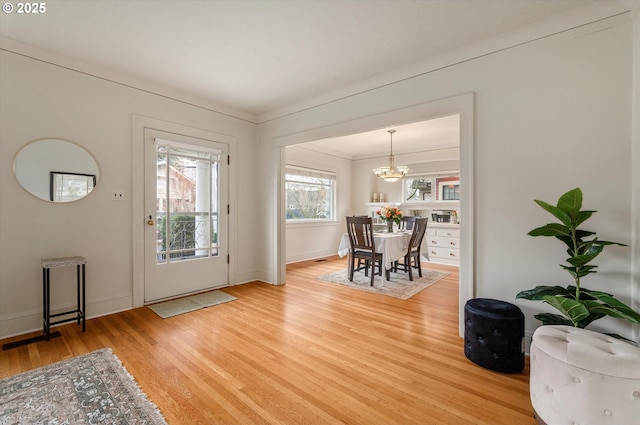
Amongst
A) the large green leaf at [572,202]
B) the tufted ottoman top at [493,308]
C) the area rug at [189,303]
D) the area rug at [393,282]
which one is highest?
the large green leaf at [572,202]

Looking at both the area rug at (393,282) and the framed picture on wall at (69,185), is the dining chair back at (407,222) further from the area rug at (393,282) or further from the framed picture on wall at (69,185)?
the framed picture on wall at (69,185)

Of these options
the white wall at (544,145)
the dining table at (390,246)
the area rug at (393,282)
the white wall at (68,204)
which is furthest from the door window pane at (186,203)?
the white wall at (544,145)

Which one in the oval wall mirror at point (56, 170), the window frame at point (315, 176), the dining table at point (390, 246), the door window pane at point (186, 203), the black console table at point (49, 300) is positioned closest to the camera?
the black console table at point (49, 300)

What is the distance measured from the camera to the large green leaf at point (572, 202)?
173cm

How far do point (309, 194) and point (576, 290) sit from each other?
522cm

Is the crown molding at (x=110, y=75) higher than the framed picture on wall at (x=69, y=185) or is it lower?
higher

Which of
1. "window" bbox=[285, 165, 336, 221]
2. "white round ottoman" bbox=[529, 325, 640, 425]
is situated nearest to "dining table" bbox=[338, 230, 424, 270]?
"window" bbox=[285, 165, 336, 221]

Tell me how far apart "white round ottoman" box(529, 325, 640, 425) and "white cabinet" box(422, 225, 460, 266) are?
4.57 metres

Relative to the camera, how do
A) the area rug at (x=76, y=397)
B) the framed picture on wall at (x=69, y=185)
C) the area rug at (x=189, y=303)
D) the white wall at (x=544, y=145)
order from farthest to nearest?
1. the area rug at (x=189, y=303)
2. the framed picture on wall at (x=69, y=185)
3. the white wall at (x=544, y=145)
4. the area rug at (x=76, y=397)

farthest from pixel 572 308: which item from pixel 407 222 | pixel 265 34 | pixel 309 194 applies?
pixel 309 194

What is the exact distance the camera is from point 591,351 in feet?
4.39

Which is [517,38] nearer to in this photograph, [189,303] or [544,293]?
[544,293]

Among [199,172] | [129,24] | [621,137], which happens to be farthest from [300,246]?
[621,137]

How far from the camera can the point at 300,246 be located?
6.29 m
